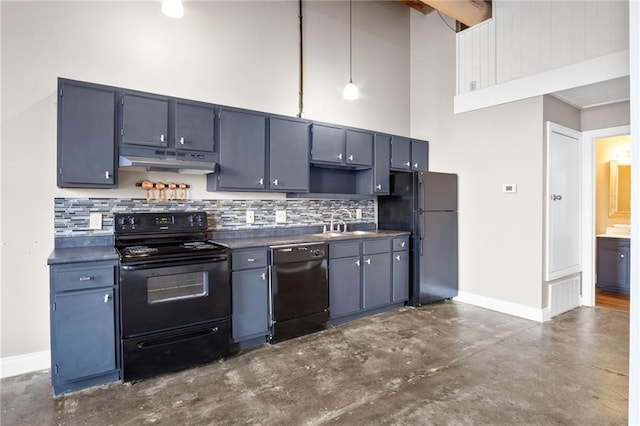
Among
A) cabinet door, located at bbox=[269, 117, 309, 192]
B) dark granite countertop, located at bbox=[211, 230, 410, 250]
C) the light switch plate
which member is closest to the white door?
the light switch plate

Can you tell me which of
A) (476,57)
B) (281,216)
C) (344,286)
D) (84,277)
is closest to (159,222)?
(84,277)

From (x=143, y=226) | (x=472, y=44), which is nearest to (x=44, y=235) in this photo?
(x=143, y=226)

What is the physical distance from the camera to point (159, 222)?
121 inches

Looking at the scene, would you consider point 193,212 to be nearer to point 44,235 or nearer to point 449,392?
point 44,235

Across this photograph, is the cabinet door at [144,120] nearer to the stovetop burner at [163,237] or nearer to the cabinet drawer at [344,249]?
the stovetop burner at [163,237]

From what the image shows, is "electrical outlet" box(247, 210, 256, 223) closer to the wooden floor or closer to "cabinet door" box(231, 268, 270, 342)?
"cabinet door" box(231, 268, 270, 342)

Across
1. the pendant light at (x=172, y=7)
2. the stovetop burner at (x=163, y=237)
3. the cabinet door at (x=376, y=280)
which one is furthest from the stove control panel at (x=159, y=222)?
the cabinet door at (x=376, y=280)

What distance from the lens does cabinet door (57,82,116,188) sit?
257cm

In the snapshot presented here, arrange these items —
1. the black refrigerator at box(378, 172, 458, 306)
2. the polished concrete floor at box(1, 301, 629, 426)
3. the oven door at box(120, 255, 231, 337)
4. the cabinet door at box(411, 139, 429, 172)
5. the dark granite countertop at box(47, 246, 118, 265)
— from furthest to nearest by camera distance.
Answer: the cabinet door at box(411, 139, 429, 172) < the black refrigerator at box(378, 172, 458, 306) < the oven door at box(120, 255, 231, 337) < the dark granite countertop at box(47, 246, 118, 265) < the polished concrete floor at box(1, 301, 629, 426)

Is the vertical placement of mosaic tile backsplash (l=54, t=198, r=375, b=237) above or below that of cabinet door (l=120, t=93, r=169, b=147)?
below

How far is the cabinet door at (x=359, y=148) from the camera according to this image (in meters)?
4.14

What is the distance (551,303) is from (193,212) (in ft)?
13.4

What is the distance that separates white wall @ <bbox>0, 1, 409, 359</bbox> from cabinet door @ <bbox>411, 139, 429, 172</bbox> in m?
1.19

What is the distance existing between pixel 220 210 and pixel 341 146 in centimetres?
158
